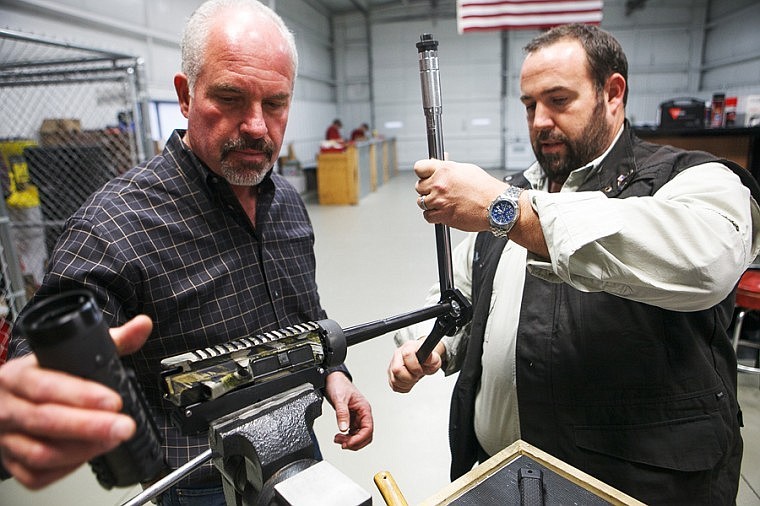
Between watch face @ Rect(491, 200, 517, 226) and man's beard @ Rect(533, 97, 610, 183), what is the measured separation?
52 centimetres

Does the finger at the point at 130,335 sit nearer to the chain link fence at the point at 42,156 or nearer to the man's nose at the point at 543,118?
the man's nose at the point at 543,118

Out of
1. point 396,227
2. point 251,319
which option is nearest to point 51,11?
point 396,227

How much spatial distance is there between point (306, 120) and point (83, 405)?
9.91 metres

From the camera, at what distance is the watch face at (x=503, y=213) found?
30.0 inches

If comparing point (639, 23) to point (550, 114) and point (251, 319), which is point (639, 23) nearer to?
point (550, 114)

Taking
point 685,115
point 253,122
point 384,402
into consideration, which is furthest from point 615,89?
point 685,115

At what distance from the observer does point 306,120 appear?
9703 millimetres

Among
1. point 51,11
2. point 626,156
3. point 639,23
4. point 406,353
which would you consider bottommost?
point 406,353

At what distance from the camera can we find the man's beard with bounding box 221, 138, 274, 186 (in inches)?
38.0

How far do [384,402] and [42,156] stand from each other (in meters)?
2.59

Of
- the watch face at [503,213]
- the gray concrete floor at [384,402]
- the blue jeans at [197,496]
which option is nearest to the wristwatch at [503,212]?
the watch face at [503,213]

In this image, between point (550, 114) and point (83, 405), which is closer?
point (83, 405)

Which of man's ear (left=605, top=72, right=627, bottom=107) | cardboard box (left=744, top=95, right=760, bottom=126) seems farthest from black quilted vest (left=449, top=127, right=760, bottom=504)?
cardboard box (left=744, top=95, right=760, bottom=126)

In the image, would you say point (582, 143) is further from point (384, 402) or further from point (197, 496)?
point (384, 402)
